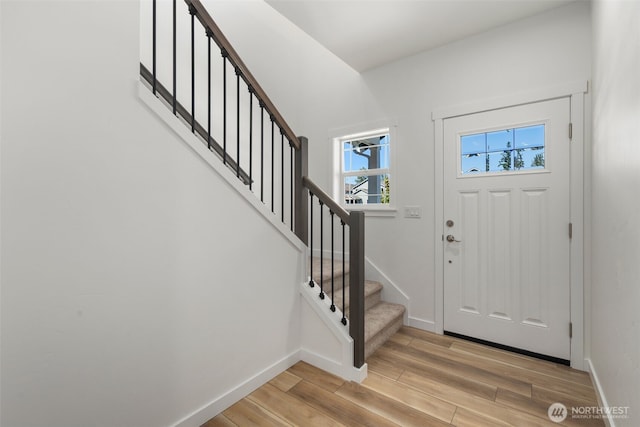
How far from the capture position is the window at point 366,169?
3.15m

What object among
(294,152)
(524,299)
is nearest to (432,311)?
(524,299)

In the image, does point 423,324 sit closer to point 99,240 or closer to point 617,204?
point 617,204

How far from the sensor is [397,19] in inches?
90.4

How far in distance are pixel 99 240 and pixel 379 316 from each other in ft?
7.28

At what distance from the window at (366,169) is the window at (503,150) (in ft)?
2.61

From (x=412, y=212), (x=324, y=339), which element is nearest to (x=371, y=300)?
(x=324, y=339)

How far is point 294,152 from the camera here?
225 centimetres

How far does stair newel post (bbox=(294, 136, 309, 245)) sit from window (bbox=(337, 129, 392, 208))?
3.99ft

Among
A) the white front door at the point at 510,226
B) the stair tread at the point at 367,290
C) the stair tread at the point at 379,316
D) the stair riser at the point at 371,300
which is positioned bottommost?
the stair tread at the point at 379,316

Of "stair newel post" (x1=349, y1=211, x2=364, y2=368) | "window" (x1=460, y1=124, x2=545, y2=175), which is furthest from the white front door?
"stair newel post" (x1=349, y1=211, x2=364, y2=368)

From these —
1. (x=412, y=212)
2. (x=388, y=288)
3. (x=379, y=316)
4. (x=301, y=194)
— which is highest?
(x=301, y=194)

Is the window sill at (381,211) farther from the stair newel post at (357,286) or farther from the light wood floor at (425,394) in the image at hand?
the light wood floor at (425,394)

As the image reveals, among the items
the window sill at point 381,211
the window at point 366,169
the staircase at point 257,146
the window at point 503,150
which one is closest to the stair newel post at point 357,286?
the staircase at point 257,146

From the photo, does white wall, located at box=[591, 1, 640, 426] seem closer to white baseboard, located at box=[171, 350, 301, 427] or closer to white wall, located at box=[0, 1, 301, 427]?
white baseboard, located at box=[171, 350, 301, 427]
